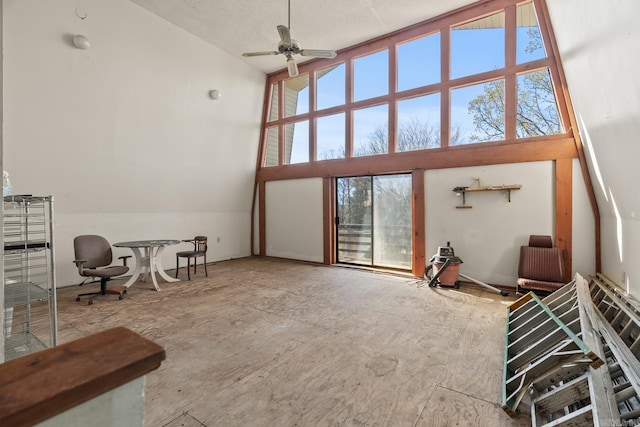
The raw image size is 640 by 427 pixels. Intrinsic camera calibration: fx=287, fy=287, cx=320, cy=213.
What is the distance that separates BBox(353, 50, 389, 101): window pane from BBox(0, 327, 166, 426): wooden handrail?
20.5ft

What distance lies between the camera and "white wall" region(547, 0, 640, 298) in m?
1.99

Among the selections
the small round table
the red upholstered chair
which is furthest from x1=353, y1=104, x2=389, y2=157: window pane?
the small round table

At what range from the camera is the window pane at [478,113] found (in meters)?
4.90

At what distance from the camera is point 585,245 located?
422 centimetres

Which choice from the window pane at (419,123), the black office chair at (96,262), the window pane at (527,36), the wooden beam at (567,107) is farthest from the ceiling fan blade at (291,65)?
the black office chair at (96,262)

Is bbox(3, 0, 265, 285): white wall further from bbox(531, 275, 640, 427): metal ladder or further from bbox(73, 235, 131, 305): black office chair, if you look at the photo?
bbox(531, 275, 640, 427): metal ladder

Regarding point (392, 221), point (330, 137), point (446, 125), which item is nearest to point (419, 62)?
point (446, 125)

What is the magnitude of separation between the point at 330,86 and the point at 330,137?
3.91 feet

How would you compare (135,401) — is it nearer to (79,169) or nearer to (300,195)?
(79,169)

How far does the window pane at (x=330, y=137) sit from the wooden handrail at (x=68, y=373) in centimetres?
615

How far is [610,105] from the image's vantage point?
8.37ft

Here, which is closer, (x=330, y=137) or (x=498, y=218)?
(x=498, y=218)

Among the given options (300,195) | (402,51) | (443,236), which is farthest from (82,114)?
(443,236)

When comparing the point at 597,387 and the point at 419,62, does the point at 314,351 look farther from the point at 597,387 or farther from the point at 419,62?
the point at 419,62
